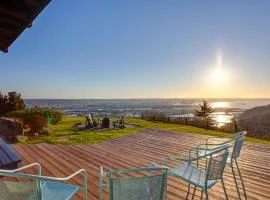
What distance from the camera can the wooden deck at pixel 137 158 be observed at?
4.02 m

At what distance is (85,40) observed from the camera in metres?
18.5

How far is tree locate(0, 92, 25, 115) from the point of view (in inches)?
645

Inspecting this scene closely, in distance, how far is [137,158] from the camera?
20.8ft

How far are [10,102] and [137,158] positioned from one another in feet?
43.4

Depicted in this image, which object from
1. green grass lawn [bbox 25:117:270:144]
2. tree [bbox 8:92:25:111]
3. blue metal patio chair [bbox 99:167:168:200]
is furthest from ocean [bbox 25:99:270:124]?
blue metal patio chair [bbox 99:167:168:200]

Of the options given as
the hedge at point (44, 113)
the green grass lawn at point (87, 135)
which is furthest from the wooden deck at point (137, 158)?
the hedge at point (44, 113)

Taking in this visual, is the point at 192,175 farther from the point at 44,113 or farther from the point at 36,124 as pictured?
the point at 44,113

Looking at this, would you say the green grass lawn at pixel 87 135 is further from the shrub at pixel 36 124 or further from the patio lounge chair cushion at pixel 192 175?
the patio lounge chair cushion at pixel 192 175

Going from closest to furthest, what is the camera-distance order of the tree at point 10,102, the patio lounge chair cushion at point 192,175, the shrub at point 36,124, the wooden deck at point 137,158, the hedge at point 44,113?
the patio lounge chair cushion at point 192,175, the wooden deck at point 137,158, the shrub at point 36,124, the hedge at point 44,113, the tree at point 10,102

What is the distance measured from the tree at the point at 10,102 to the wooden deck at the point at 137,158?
9.95 metres

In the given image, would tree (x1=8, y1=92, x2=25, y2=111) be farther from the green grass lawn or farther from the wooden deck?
the wooden deck

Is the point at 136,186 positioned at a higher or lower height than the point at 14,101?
lower

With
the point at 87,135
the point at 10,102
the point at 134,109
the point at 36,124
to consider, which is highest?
the point at 10,102

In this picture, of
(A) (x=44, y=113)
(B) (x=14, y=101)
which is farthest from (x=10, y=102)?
(A) (x=44, y=113)
